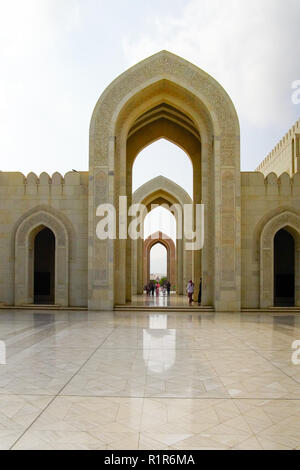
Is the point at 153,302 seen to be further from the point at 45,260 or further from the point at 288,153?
the point at 288,153

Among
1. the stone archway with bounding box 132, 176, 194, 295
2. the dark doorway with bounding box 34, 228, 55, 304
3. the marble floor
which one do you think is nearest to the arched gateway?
the marble floor

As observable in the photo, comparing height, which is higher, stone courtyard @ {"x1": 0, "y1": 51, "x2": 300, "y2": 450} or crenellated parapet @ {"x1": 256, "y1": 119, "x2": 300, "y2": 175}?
crenellated parapet @ {"x1": 256, "y1": 119, "x2": 300, "y2": 175}

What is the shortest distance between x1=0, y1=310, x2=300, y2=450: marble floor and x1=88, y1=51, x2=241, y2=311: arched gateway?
470 cm

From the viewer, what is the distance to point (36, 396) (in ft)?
12.8

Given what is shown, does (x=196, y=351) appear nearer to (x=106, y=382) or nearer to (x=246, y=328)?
(x=106, y=382)

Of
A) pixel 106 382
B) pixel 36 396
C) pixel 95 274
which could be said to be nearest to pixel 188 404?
pixel 106 382

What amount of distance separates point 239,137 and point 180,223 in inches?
394

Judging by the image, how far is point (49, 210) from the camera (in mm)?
13555

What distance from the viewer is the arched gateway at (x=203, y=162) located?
12.6 m

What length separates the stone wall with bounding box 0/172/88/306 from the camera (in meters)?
13.3
